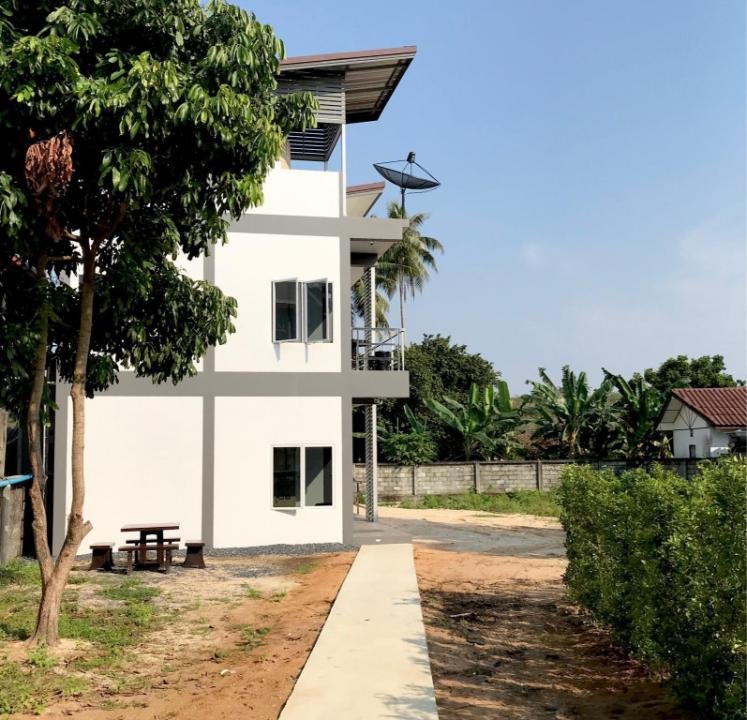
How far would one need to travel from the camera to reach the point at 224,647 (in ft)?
25.7

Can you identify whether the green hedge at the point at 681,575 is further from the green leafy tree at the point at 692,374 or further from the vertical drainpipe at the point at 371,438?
the green leafy tree at the point at 692,374

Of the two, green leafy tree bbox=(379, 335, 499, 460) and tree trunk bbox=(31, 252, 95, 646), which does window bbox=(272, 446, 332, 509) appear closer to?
tree trunk bbox=(31, 252, 95, 646)

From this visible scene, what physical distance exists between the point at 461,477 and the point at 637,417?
7.13 metres

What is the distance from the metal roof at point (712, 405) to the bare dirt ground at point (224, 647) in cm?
1748

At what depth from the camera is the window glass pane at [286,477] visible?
1431cm

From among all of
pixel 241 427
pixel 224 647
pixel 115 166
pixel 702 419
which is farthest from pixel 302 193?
pixel 702 419

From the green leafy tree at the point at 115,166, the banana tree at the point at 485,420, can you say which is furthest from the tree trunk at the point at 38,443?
the banana tree at the point at 485,420

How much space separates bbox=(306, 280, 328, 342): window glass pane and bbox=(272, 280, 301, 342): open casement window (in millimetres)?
198

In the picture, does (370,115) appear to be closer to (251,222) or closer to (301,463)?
(251,222)

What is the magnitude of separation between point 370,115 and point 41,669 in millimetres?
14336

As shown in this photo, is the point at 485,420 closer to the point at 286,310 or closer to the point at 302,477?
the point at 302,477

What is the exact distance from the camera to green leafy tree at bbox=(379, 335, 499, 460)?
31453mm

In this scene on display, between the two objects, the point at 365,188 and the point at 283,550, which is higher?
the point at 365,188

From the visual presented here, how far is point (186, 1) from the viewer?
7613 millimetres
